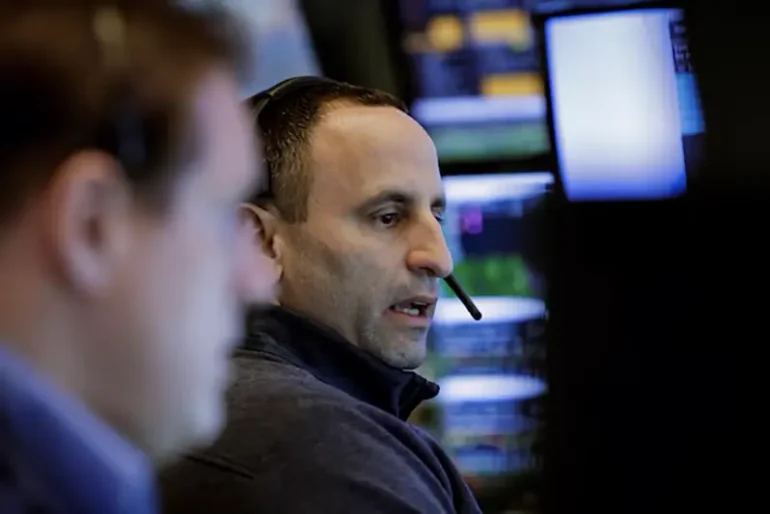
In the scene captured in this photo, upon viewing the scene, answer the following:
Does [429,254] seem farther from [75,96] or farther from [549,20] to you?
[549,20]

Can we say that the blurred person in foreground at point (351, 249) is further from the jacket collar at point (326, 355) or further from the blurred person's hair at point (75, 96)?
the blurred person's hair at point (75, 96)

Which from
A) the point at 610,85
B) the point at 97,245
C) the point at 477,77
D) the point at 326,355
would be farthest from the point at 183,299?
the point at 477,77

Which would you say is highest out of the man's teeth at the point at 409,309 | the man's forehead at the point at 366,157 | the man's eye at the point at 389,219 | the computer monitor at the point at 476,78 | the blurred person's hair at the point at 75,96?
the blurred person's hair at the point at 75,96

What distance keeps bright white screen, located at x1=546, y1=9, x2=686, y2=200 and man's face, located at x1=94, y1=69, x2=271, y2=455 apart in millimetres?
1486

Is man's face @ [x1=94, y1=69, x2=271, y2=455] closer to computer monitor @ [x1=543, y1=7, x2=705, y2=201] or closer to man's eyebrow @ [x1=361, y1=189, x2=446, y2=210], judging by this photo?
man's eyebrow @ [x1=361, y1=189, x2=446, y2=210]

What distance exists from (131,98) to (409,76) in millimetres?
Answer: 1934

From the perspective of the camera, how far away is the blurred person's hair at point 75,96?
0.46m

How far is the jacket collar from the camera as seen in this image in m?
1.02

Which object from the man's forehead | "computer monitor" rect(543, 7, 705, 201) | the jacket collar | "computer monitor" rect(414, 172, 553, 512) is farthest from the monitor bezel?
the jacket collar

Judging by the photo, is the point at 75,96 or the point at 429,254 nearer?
the point at 75,96

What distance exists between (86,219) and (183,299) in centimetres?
6

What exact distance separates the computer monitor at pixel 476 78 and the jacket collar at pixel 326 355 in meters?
1.33

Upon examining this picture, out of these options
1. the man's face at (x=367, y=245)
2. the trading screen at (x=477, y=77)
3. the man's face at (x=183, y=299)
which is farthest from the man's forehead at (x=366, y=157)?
the trading screen at (x=477, y=77)

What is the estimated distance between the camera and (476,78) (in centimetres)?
237
